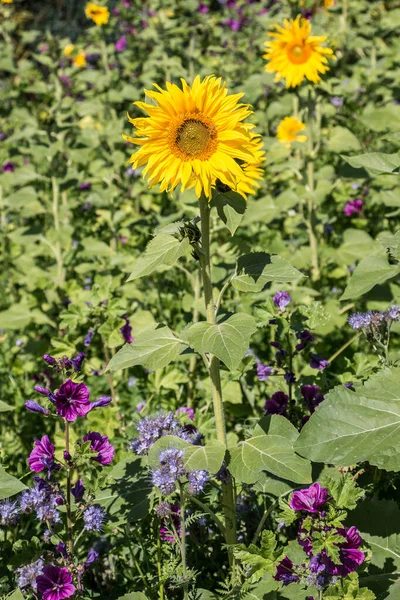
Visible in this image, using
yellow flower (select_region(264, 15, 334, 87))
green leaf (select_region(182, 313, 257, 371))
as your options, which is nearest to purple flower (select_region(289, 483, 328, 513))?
green leaf (select_region(182, 313, 257, 371))

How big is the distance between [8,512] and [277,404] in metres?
0.94

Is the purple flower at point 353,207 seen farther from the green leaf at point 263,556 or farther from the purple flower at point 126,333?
→ the green leaf at point 263,556

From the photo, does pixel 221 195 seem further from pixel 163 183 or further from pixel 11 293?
pixel 11 293

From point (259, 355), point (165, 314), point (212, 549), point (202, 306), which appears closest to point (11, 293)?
point (165, 314)

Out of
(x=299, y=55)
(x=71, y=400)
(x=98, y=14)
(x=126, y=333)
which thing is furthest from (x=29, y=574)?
(x=98, y=14)

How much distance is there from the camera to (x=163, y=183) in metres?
1.99

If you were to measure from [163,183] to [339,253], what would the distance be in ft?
7.01

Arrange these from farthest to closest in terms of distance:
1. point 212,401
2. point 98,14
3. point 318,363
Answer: point 98,14
point 212,401
point 318,363

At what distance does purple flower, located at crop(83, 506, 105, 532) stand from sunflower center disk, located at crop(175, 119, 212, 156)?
3.34ft

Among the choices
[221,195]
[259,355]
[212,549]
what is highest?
[221,195]

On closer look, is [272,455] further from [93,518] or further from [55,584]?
[55,584]

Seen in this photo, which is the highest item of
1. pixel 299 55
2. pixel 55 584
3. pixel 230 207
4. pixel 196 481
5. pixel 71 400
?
pixel 299 55

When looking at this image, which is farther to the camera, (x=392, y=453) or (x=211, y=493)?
(x=211, y=493)

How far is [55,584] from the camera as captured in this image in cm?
183
